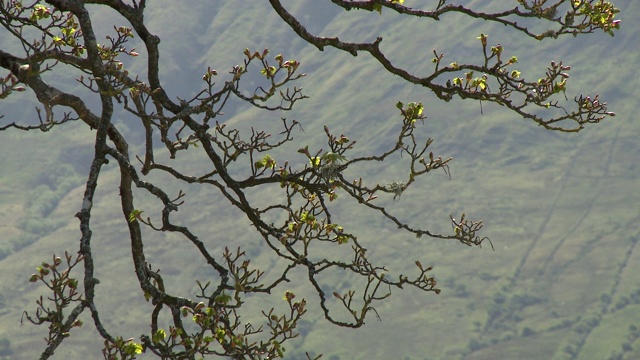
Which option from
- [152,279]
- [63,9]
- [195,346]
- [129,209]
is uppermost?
[63,9]

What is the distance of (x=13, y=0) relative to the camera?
10.2 metres

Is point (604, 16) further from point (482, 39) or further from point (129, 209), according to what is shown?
point (129, 209)

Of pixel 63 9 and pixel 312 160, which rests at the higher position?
pixel 63 9

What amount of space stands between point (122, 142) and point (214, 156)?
108 cm

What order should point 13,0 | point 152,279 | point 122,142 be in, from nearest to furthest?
point 152,279 → point 122,142 → point 13,0

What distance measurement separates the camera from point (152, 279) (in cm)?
857

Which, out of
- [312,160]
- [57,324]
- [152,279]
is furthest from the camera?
[152,279]

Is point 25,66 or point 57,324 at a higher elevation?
point 25,66

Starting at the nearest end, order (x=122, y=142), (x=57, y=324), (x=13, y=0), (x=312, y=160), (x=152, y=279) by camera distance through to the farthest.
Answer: (x=57, y=324) < (x=312, y=160) < (x=152, y=279) < (x=122, y=142) < (x=13, y=0)

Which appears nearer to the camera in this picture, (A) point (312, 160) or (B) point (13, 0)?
(A) point (312, 160)

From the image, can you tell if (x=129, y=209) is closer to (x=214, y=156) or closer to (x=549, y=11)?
(x=214, y=156)

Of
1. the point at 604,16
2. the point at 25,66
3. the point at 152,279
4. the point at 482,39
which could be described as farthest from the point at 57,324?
the point at 604,16

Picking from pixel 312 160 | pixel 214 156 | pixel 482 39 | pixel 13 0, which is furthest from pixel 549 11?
pixel 13 0

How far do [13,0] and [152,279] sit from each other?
12.5 feet
